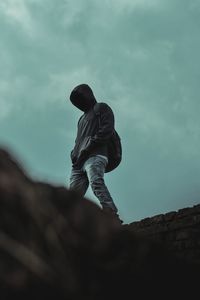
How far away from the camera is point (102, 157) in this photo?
6.29 m

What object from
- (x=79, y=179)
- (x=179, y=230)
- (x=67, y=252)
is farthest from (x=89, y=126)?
(x=67, y=252)

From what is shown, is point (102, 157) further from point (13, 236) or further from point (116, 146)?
point (13, 236)

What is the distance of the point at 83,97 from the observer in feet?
21.5

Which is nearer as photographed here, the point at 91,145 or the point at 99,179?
the point at 99,179

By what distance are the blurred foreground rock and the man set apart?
193 inches

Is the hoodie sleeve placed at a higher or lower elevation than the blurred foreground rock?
higher

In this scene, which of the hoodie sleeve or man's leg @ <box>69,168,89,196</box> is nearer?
the hoodie sleeve

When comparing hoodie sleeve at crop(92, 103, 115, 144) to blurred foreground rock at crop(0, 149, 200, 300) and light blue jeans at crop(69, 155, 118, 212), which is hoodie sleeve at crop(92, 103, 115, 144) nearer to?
light blue jeans at crop(69, 155, 118, 212)

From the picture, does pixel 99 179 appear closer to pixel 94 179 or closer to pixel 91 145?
pixel 94 179

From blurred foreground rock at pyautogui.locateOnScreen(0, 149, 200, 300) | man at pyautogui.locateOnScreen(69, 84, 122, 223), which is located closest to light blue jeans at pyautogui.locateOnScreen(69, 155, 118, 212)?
man at pyautogui.locateOnScreen(69, 84, 122, 223)

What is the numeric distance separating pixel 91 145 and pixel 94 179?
15.7 inches

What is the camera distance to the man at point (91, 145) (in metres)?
6.12

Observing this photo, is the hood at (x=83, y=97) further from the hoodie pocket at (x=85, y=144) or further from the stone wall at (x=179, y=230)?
the stone wall at (x=179, y=230)

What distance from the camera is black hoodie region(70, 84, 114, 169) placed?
626cm
